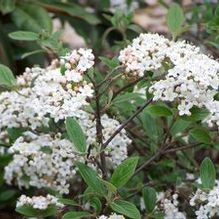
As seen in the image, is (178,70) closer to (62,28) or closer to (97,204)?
(97,204)

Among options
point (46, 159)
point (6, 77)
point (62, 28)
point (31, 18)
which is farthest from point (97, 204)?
point (62, 28)

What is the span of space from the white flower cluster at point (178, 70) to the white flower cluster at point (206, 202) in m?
0.17

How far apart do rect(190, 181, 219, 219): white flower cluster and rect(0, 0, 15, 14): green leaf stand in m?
1.49

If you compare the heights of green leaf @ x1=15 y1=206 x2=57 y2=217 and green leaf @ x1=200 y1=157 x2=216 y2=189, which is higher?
green leaf @ x1=200 y1=157 x2=216 y2=189

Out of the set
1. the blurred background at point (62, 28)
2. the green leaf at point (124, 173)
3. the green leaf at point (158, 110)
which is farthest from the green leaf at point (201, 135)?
the blurred background at point (62, 28)

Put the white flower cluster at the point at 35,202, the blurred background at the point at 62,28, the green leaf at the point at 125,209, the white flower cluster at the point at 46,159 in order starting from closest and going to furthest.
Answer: the green leaf at the point at 125,209
the white flower cluster at the point at 35,202
the white flower cluster at the point at 46,159
the blurred background at the point at 62,28

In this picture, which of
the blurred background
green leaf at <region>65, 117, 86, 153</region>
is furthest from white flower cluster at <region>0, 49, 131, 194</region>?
the blurred background

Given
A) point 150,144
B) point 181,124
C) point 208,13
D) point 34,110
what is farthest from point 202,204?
point 208,13

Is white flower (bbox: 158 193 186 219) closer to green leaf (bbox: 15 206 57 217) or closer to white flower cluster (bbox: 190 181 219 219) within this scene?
white flower cluster (bbox: 190 181 219 219)

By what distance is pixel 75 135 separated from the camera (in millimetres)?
1479

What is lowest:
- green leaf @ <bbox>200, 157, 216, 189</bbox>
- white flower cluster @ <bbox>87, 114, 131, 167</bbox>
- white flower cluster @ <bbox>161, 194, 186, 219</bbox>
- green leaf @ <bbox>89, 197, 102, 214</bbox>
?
green leaf @ <bbox>89, 197, 102, 214</bbox>

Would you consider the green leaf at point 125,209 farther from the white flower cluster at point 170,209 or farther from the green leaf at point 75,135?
the white flower cluster at point 170,209

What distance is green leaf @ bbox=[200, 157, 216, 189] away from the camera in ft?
5.09

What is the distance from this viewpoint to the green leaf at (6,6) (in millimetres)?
2793
